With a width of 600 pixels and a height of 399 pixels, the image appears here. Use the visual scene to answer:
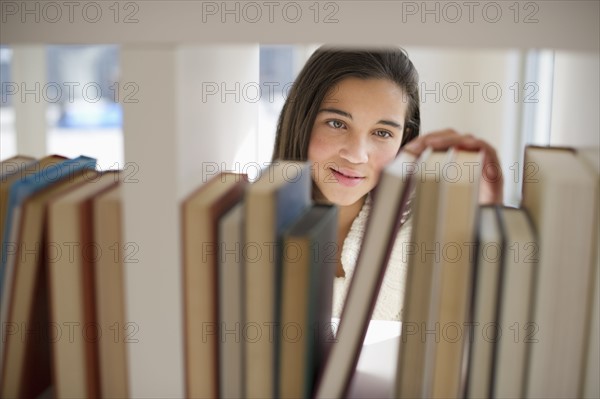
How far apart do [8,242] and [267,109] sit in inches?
236

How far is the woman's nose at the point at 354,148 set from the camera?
160 cm

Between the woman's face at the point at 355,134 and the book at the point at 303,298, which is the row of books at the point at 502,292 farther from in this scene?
the woman's face at the point at 355,134

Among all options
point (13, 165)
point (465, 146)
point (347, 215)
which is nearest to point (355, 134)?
point (347, 215)

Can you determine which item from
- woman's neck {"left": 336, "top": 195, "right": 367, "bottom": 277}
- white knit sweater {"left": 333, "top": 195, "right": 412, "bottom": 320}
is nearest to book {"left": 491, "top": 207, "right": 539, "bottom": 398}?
white knit sweater {"left": 333, "top": 195, "right": 412, "bottom": 320}

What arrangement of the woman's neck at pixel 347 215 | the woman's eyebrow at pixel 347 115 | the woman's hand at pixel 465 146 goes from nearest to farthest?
the woman's hand at pixel 465 146
the woman's eyebrow at pixel 347 115
the woman's neck at pixel 347 215

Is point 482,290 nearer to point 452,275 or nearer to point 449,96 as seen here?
point 452,275

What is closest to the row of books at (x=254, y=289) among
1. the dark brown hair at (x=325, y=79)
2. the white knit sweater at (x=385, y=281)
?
the white knit sweater at (x=385, y=281)

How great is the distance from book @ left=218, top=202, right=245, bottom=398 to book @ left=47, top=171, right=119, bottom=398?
0.13 metres

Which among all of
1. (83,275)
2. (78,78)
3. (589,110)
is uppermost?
(78,78)

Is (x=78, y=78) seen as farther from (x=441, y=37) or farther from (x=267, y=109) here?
(x=441, y=37)

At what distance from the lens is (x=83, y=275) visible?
641 mm

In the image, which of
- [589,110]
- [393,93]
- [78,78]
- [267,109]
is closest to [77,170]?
[589,110]

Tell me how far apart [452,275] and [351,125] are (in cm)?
103

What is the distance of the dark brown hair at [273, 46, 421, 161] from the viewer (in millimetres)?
1642
